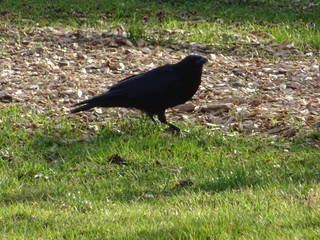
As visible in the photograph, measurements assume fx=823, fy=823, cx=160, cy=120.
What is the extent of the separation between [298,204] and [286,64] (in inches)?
203

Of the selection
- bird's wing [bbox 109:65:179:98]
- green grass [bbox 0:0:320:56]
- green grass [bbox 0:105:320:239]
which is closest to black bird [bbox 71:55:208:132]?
bird's wing [bbox 109:65:179:98]

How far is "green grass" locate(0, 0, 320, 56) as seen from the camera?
12016mm

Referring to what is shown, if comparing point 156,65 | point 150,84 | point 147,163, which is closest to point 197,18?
point 156,65

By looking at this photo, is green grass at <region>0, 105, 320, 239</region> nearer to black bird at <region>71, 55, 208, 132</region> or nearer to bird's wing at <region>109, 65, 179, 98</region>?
black bird at <region>71, 55, 208, 132</region>

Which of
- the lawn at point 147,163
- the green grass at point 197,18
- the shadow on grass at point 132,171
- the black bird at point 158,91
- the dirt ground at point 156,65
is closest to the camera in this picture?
the lawn at point 147,163

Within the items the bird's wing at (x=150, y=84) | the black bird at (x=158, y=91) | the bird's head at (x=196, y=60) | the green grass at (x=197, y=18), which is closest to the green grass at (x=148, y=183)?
the black bird at (x=158, y=91)

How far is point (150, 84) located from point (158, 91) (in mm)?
134

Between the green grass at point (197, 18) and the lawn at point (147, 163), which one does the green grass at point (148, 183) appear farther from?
the green grass at point (197, 18)

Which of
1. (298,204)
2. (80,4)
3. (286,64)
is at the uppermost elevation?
(298,204)

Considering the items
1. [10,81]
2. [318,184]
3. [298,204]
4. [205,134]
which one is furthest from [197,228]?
[10,81]

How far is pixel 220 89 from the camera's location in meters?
9.45

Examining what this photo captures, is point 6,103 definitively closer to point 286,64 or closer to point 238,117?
point 238,117

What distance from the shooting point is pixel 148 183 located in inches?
269

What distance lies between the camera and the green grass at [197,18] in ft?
39.4
